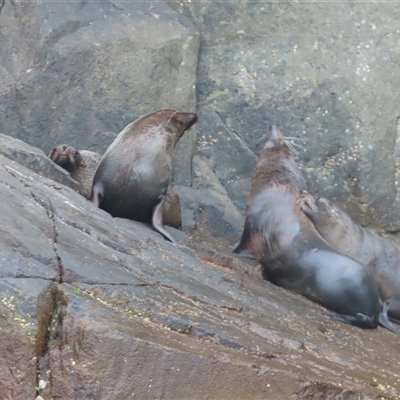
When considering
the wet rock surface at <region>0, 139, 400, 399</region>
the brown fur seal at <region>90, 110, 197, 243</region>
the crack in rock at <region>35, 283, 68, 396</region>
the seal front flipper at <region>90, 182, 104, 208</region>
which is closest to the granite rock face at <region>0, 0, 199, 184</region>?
the brown fur seal at <region>90, 110, 197, 243</region>

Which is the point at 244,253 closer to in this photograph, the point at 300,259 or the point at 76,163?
the point at 300,259

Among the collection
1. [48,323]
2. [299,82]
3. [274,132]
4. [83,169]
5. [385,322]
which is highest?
[299,82]

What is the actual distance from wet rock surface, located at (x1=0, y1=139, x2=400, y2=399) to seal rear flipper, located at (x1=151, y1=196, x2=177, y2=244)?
3.27 ft

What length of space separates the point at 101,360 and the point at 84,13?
558 cm

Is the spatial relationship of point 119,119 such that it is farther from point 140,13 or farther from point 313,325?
point 313,325

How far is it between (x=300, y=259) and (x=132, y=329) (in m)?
3.33

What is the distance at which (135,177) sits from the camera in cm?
678

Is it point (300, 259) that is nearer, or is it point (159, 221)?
point (159, 221)

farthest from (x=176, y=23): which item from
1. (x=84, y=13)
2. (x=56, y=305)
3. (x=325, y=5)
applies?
(x=56, y=305)

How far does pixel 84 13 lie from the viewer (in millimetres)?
8328

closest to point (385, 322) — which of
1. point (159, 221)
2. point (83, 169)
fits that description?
point (159, 221)

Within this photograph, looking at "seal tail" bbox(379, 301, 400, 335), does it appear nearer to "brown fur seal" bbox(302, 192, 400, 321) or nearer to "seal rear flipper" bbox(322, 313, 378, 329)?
"seal rear flipper" bbox(322, 313, 378, 329)

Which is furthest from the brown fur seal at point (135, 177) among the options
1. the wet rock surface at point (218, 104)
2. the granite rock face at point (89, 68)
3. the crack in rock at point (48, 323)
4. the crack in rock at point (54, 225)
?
the crack in rock at point (48, 323)

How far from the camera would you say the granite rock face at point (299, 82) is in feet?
28.8
